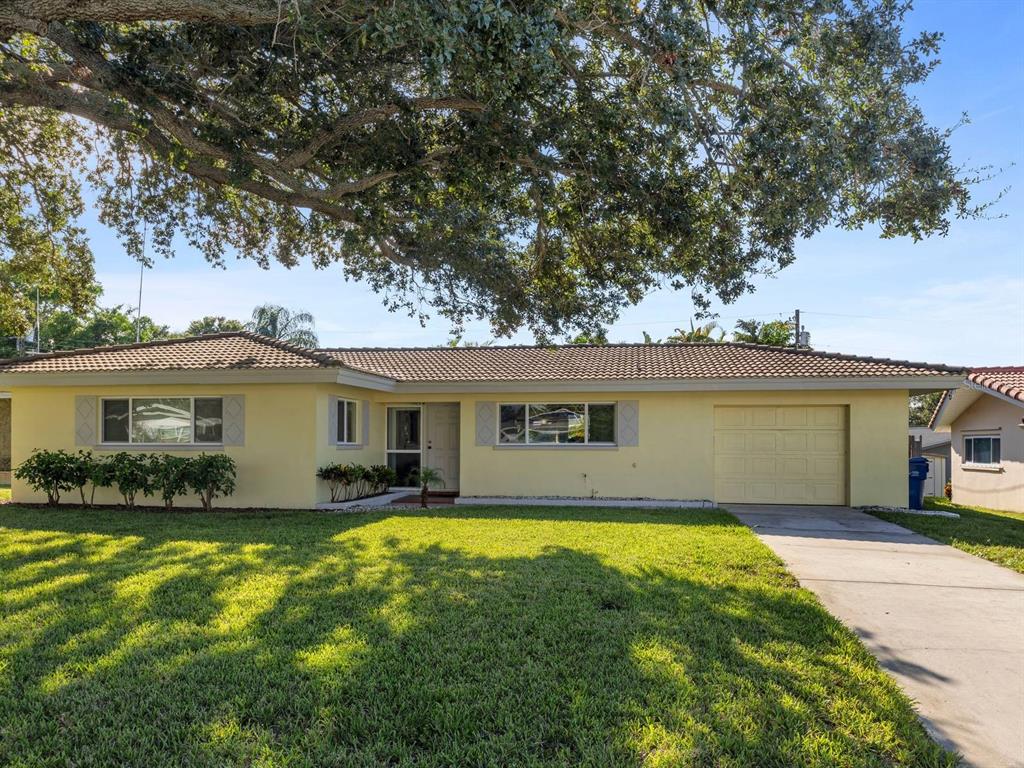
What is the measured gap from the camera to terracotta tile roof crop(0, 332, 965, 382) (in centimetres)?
1300

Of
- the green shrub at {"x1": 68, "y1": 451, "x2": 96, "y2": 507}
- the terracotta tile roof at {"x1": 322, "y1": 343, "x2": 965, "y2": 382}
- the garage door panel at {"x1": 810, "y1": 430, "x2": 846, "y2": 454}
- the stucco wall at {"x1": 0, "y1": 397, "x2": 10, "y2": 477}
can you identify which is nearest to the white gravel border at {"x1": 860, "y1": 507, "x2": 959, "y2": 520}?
the garage door panel at {"x1": 810, "y1": 430, "x2": 846, "y2": 454}

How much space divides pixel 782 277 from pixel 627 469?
6287 millimetres

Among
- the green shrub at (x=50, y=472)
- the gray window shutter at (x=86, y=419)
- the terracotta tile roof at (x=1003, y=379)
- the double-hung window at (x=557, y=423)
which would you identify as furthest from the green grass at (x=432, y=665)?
the terracotta tile roof at (x=1003, y=379)

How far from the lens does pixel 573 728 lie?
3.49 metres

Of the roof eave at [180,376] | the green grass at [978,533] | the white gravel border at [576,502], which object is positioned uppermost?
the roof eave at [180,376]

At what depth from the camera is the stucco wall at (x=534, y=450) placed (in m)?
12.8

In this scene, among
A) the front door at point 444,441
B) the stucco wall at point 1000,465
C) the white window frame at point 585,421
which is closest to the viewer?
the white window frame at point 585,421

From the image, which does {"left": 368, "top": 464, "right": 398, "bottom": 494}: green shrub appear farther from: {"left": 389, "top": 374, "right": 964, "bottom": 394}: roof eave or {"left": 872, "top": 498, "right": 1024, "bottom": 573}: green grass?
{"left": 872, "top": 498, "right": 1024, "bottom": 573}: green grass

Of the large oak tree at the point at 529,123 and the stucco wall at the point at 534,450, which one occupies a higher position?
the large oak tree at the point at 529,123

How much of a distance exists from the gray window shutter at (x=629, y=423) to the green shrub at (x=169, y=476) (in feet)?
29.3

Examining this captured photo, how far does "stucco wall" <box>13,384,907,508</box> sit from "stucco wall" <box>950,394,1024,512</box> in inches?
195

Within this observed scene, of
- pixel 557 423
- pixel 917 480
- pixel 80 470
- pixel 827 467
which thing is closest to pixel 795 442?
pixel 827 467

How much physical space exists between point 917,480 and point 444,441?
1069 centimetres

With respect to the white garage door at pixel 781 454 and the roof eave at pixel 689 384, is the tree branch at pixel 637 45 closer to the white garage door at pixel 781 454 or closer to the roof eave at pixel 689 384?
the roof eave at pixel 689 384
